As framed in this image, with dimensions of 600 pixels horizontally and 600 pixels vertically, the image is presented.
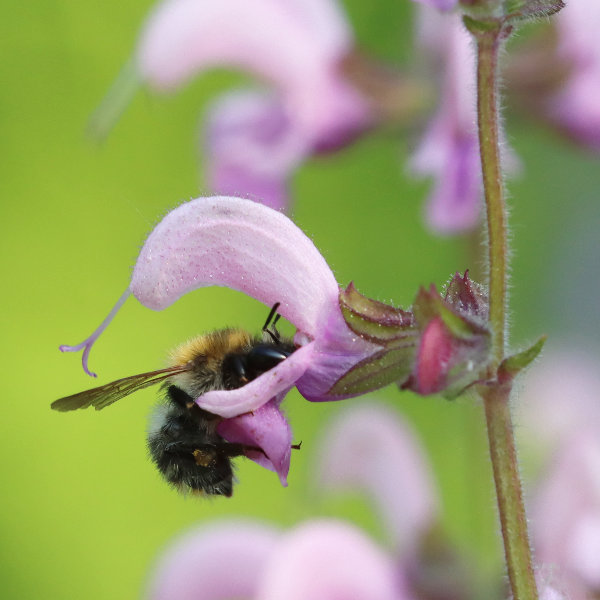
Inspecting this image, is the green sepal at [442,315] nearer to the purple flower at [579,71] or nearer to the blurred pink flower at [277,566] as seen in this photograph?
the blurred pink flower at [277,566]

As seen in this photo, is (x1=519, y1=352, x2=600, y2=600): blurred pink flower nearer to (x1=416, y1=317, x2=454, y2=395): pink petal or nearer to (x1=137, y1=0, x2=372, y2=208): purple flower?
(x1=416, y1=317, x2=454, y2=395): pink petal

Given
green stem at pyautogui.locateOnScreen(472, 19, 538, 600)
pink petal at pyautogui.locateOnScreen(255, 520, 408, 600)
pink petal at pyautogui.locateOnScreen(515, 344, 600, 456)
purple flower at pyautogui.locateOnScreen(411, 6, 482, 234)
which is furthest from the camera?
pink petal at pyautogui.locateOnScreen(515, 344, 600, 456)

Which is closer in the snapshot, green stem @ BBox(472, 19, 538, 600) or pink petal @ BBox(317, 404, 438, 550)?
green stem @ BBox(472, 19, 538, 600)

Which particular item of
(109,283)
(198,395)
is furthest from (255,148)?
(109,283)

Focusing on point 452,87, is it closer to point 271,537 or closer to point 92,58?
point 271,537

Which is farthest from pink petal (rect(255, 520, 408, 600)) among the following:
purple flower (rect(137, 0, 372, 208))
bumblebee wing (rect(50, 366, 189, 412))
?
purple flower (rect(137, 0, 372, 208))

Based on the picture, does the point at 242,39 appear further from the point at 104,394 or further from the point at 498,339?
the point at 498,339

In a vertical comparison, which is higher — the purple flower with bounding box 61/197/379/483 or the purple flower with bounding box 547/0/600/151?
the purple flower with bounding box 547/0/600/151
